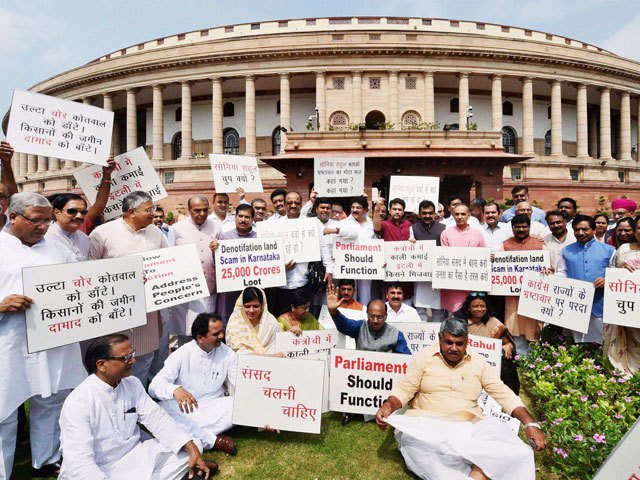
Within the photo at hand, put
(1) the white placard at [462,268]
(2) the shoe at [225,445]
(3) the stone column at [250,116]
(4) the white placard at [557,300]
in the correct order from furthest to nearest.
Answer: (3) the stone column at [250,116]
(1) the white placard at [462,268]
(4) the white placard at [557,300]
(2) the shoe at [225,445]

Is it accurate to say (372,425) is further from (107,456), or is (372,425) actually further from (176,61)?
(176,61)

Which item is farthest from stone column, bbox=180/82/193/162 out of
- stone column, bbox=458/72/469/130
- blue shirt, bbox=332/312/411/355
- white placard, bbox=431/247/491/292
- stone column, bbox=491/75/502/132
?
blue shirt, bbox=332/312/411/355

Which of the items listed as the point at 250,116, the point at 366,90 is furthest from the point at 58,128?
the point at 366,90

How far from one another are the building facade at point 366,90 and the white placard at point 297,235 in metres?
24.0

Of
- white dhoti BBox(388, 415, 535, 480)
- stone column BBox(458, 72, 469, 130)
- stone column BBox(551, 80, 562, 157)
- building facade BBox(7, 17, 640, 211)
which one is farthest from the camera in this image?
stone column BBox(551, 80, 562, 157)

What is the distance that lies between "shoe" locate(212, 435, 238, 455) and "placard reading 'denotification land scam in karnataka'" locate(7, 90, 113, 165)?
3.95m

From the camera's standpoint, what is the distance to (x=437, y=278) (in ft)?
18.8

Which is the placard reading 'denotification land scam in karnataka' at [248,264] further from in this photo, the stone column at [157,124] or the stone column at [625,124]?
the stone column at [625,124]

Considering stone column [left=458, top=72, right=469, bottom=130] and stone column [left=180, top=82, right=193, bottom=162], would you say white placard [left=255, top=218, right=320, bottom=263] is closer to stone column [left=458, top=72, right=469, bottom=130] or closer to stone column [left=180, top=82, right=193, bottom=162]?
stone column [left=180, top=82, right=193, bottom=162]

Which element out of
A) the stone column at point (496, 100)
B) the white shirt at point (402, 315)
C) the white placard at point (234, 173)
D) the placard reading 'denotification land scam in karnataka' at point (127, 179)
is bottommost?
the white shirt at point (402, 315)

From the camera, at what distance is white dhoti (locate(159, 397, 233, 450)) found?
3824mm

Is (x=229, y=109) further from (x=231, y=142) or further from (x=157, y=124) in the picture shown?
(x=157, y=124)

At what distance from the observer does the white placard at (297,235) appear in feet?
19.1

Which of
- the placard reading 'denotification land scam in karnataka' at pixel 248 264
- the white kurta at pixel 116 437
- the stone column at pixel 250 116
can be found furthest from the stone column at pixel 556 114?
the white kurta at pixel 116 437
